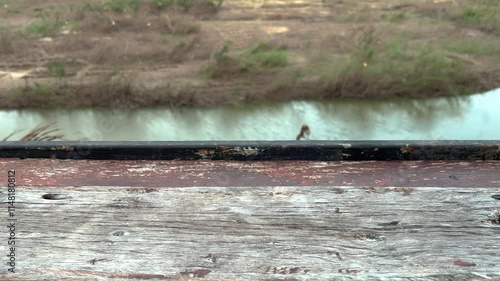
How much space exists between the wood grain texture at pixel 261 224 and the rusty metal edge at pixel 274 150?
0.02 meters

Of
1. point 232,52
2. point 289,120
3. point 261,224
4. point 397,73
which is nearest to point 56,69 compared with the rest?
point 232,52

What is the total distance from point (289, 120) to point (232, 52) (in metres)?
1.10

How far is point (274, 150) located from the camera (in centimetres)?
80

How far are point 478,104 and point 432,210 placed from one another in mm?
3828

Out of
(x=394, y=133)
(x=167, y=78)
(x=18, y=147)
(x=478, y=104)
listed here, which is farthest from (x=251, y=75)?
(x=18, y=147)

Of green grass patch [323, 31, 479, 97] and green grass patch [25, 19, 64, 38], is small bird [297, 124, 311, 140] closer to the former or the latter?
green grass patch [323, 31, 479, 97]

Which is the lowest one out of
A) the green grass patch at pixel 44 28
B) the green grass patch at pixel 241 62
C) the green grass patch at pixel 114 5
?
the green grass patch at pixel 241 62

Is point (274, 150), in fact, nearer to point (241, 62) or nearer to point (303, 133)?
point (303, 133)

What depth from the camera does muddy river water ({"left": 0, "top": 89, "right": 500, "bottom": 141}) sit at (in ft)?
12.1

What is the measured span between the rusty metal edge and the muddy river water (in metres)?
2.79

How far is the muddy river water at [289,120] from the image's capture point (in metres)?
3.69

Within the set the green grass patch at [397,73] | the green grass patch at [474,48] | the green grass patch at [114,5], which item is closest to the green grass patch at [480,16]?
the green grass patch at [474,48]

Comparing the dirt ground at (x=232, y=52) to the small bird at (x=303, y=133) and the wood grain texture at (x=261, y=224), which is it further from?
the wood grain texture at (x=261, y=224)

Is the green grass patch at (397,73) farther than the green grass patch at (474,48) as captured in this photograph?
No
